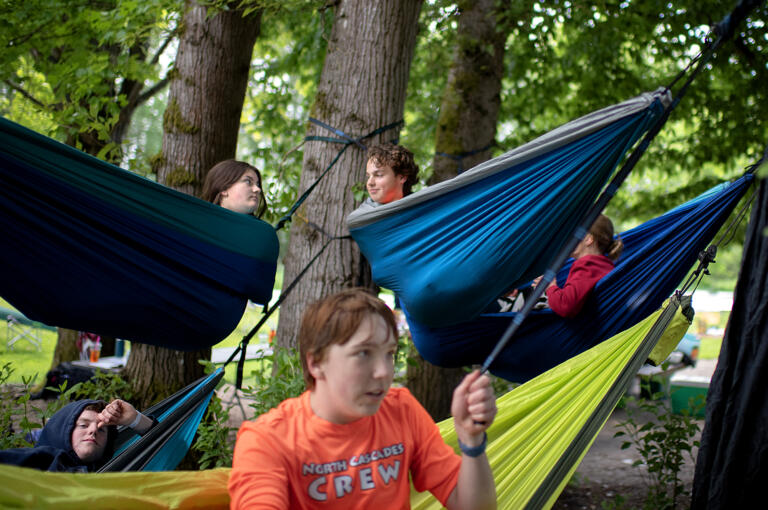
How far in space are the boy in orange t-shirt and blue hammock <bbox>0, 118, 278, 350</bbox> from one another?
0.97 metres

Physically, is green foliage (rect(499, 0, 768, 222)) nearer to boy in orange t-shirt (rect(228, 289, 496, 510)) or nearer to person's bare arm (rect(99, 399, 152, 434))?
person's bare arm (rect(99, 399, 152, 434))

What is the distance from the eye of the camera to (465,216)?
188cm

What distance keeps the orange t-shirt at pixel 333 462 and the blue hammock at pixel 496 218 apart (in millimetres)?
727

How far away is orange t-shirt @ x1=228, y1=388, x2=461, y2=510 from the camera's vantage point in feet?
3.39

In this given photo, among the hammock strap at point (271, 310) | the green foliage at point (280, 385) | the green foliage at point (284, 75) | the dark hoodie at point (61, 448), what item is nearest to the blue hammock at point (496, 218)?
the hammock strap at point (271, 310)

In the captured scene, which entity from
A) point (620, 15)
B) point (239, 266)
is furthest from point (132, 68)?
point (620, 15)

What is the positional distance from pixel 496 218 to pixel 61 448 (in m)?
1.33

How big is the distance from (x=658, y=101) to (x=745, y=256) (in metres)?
0.40

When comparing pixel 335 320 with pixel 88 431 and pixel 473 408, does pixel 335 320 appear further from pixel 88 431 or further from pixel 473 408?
pixel 88 431

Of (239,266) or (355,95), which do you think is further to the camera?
(355,95)

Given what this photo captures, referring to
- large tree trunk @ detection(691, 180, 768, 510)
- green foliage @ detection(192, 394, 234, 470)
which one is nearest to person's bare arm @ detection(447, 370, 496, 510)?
large tree trunk @ detection(691, 180, 768, 510)

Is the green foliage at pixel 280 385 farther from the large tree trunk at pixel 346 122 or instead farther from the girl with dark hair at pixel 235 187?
the girl with dark hair at pixel 235 187

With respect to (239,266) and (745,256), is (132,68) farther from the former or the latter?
(745,256)

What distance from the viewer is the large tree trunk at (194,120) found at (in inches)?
129
